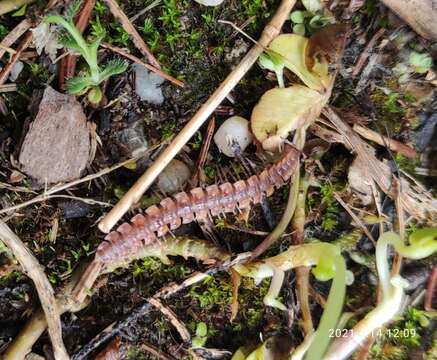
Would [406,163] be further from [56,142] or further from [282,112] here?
[56,142]

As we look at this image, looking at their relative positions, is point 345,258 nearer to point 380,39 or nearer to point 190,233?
point 190,233

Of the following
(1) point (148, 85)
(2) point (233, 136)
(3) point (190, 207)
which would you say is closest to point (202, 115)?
(2) point (233, 136)

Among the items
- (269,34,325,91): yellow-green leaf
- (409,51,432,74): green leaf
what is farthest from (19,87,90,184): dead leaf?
(409,51,432,74): green leaf

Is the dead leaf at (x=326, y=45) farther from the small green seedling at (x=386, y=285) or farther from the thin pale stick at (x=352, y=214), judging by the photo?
the small green seedling at (x=386, y=285)

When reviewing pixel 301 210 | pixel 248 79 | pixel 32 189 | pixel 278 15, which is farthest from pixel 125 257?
pixel 278 15

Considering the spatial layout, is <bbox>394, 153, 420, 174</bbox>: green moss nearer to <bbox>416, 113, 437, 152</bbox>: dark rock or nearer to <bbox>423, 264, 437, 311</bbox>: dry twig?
<bbox>416, 113, 437, 152</bbox>: dark rock

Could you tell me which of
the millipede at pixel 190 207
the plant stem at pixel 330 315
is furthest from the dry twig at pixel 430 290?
the millipede at pixel 190 207
